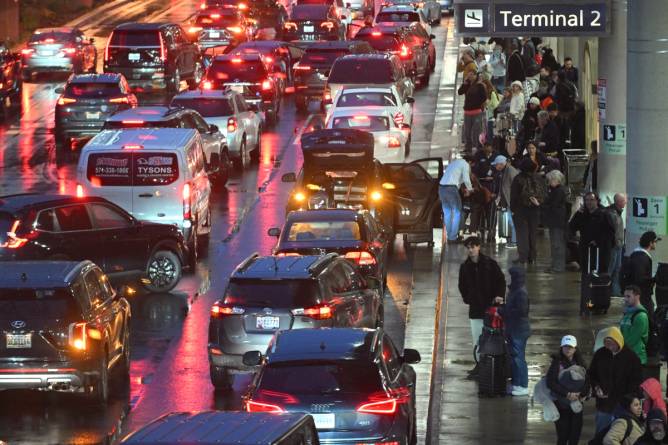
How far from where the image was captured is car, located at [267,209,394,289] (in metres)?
24.7

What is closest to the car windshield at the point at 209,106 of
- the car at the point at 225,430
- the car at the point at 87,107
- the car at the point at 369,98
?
the car at the point at 369,98

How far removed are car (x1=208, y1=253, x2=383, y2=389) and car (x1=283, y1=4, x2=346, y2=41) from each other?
4010 cm

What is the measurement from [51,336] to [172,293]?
7.17 m

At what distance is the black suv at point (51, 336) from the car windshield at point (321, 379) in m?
4.09

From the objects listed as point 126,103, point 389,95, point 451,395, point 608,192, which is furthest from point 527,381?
point 126,103

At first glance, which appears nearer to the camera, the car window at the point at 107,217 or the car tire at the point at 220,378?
the car tire at the point at 220,378

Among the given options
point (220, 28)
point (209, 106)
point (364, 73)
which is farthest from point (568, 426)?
point (220, 28)

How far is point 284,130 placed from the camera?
44938mm

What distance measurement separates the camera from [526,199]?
88.5 feet


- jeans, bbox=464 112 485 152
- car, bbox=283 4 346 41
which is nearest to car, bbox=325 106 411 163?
jeans, bbox=464 112 485 152

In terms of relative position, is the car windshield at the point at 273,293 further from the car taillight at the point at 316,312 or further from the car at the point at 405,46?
the car at the point at 405,46

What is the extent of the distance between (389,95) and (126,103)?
6131 millimetres

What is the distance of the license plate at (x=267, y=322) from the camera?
65.8 feet

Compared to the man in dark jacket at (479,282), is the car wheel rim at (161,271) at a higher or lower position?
lower
